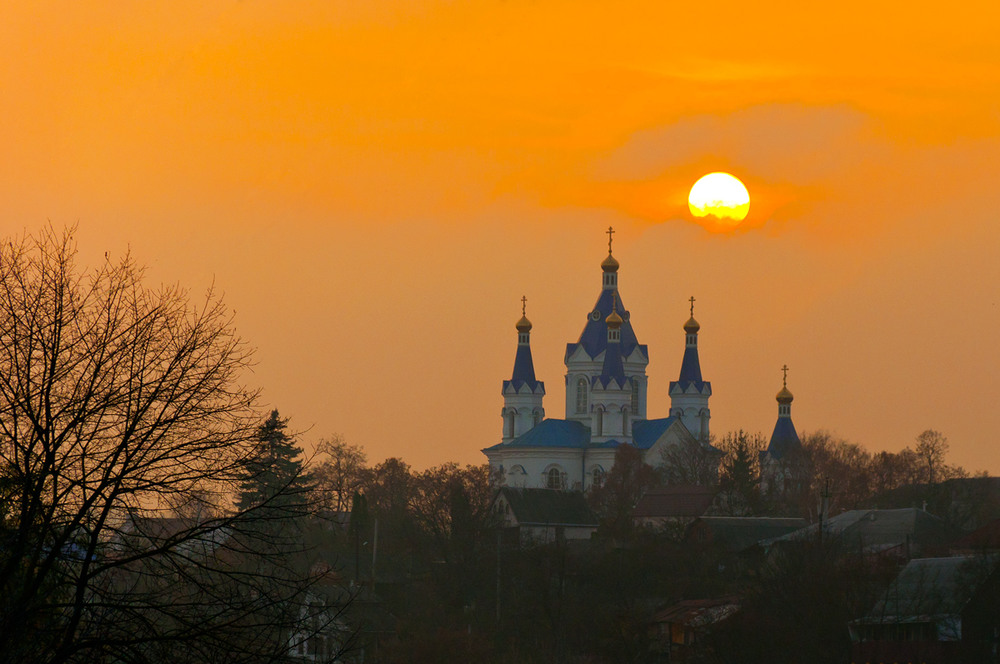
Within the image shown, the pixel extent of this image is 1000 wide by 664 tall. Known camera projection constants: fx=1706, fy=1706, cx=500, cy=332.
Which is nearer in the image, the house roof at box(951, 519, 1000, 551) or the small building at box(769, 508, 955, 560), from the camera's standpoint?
the house roof at box(951, 519, 1000, 551)

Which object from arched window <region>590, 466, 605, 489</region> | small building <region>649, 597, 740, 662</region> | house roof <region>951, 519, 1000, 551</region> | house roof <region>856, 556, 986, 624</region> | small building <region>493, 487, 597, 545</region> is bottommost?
small building <region>649, 597, 740, 662</region>

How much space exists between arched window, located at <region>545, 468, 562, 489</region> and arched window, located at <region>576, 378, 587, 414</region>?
19.8 ft

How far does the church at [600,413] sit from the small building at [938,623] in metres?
53.8

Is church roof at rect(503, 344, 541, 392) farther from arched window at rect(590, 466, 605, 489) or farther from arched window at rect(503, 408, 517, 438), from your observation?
arched window at rect(590, 466, 605, 489)

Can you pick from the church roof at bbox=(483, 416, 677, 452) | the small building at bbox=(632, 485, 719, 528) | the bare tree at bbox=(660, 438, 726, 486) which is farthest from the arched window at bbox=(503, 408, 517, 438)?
the small building at bbox=(632, 485, 719, 528)

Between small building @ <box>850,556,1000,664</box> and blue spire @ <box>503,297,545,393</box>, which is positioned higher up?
blue spire @ <box>503,297,545,393</box>

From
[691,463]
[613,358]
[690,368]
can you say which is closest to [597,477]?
[691,463]

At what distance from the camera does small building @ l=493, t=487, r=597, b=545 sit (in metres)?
77.0

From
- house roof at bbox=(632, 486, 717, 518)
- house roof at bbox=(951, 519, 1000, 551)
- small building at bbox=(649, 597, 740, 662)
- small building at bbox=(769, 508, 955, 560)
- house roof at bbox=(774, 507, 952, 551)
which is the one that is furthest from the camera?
house roof at bbox=(632, 486, 717, 518)

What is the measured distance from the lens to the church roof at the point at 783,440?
3964 inches

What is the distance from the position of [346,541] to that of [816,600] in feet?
82.7

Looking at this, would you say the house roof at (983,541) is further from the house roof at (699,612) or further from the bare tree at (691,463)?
the bare tree at (691,463)

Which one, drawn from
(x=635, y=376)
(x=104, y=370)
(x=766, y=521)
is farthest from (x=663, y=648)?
(x=635, y=376)

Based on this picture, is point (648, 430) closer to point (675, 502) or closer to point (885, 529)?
point (675, 502)
